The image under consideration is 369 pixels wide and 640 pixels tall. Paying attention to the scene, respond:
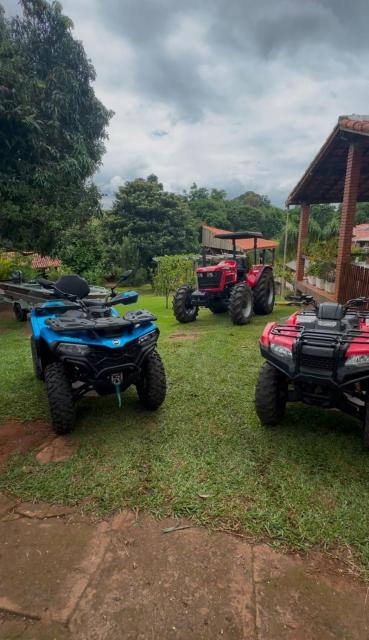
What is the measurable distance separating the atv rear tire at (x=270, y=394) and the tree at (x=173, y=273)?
973 centimetres

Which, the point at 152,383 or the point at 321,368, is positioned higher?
the point at 321,368

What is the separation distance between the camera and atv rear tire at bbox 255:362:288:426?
3.21m

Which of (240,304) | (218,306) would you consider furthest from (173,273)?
(240,304)

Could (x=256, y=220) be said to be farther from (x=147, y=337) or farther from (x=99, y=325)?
(x=99, y=325)

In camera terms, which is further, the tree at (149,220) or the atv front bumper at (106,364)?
the tree at (149,220)

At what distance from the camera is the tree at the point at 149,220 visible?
24609mm

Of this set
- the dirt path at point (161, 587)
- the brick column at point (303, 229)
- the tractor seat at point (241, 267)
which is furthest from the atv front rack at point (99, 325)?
the brick column at point (303, 229)

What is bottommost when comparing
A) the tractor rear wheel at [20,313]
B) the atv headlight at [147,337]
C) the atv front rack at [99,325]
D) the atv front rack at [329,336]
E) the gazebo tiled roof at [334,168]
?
the tractor rear wheel at [20,313]

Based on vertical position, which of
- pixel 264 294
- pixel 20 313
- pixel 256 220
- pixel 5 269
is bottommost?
pixel 20 313

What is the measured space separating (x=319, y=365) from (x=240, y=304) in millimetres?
4863

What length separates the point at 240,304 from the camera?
7691 millimetres

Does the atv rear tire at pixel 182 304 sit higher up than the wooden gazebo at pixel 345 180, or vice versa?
the wooden gazebo at pixel 345 180

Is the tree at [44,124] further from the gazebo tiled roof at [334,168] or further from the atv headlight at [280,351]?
the atv headlight at [280,351]

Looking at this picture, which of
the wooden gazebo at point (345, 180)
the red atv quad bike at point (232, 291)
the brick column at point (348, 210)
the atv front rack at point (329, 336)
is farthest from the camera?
the red atv quad bike at point (232, 291)
